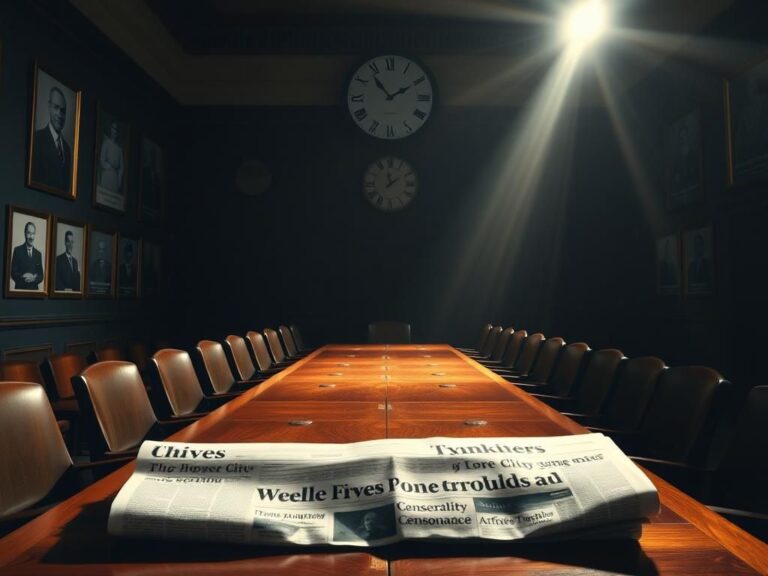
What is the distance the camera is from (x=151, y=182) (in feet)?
19.1

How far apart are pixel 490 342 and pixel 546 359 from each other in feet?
6.45

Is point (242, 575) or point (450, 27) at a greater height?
point (450, 27)

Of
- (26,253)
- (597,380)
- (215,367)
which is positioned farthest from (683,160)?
(26,253)

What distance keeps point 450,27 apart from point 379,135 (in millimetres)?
1423

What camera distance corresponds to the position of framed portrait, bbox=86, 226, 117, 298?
4.64 m

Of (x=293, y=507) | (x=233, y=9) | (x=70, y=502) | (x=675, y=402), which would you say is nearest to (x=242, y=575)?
(x=293, y=507)

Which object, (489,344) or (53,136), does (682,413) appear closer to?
(489,344)

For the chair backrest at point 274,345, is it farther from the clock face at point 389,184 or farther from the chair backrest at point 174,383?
the clock face at point 389,184

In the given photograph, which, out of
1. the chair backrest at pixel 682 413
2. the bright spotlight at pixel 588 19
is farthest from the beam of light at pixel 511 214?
the chair backrest at pixel 682 413

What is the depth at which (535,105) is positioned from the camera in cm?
667

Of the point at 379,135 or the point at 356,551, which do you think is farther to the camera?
the point at 379,135

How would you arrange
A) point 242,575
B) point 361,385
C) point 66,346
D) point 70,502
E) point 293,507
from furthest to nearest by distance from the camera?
point 66,346
point 361,385
point 70,502
point 293,507
point 242,575

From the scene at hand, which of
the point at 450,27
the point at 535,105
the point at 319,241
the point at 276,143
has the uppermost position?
the point at 450,27

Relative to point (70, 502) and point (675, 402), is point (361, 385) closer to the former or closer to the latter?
point (675, 402)
